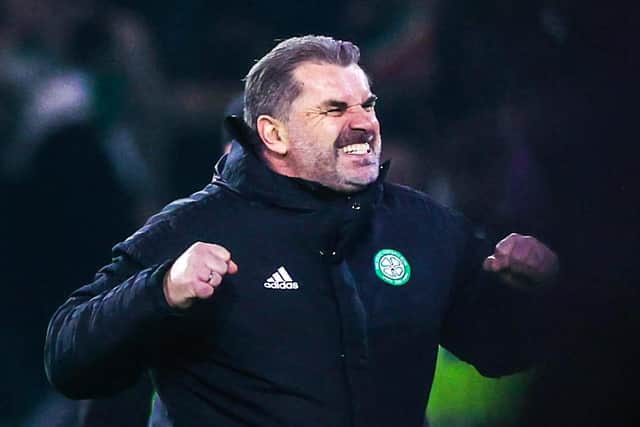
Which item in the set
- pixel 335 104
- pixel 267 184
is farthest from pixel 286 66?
pixel 267 184

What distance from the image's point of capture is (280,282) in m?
2.27

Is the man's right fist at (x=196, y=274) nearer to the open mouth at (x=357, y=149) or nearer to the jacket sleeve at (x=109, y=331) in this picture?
the jacket sleeve at (x=109, y=331)

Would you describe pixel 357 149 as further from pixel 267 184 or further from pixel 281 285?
pixel 281 285

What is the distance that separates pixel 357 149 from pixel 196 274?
483mm

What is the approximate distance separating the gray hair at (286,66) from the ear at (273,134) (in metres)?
0.01

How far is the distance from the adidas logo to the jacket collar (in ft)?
0.43

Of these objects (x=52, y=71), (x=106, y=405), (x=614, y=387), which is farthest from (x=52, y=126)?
(x=614, y=387)

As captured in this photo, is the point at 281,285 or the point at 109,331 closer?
the point at 109,331

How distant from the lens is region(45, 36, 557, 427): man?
220cm

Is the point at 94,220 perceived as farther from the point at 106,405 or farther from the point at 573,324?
the point at 573,324

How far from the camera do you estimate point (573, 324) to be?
3064 mm

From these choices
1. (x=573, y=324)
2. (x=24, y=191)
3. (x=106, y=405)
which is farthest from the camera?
(x=24, y=191)

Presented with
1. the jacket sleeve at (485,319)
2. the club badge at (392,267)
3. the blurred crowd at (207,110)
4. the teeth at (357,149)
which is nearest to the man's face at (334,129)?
the teeth at (357,149)

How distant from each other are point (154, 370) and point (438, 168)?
1.46 metres
